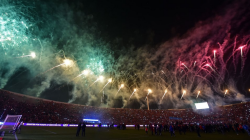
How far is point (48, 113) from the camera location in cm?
3494

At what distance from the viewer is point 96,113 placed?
49625mm

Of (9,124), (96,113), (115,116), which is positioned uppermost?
(9,124)

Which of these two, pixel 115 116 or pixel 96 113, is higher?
pixel 96 113

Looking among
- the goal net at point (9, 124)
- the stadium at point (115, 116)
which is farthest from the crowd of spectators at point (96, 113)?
the goal net at point (9, 124)

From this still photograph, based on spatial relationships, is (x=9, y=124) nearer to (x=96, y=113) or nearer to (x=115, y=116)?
(x=96, y=113)

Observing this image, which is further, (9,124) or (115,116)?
(115,116)

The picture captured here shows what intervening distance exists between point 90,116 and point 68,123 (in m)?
12.7

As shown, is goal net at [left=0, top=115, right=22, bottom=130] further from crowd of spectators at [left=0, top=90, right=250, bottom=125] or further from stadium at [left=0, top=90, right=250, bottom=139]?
crowd of spectators at [left=0, top=90, right=250, bottom=125]

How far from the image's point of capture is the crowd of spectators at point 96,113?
1197 inches

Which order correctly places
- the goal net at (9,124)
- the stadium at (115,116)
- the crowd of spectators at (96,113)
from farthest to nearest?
1. the crowd of spectators at (96,113)
2. the stadium at (115,116)
3. the goal net at (9,124)

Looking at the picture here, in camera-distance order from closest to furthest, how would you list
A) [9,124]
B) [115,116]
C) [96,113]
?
[9,124] → [96,113] → [115,116]

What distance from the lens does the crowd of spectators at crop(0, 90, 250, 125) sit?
30.4 meters

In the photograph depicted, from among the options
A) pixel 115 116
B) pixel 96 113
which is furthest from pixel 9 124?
pixel 115 116

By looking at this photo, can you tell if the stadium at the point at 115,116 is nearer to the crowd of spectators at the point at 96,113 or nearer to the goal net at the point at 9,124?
the crowd of spectators at the point at 96,113
